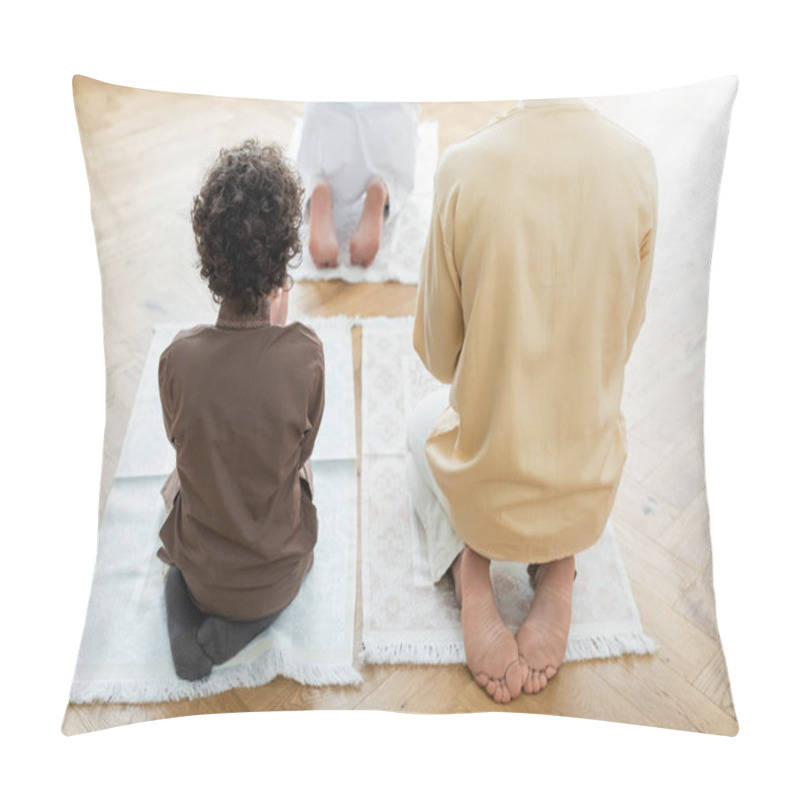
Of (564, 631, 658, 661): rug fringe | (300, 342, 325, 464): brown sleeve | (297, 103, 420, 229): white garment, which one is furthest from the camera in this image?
(297, 103, 420, 229): white garment

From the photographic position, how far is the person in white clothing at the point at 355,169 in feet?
4.36

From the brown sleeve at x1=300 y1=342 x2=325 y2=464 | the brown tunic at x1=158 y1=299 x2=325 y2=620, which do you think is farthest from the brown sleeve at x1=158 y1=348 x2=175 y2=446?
the brown sleeve at x1=300 y1=342 x2=325 y2=464

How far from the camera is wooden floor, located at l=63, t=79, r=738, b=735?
110 cm

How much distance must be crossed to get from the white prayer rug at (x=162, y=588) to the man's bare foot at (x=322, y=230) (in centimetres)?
10

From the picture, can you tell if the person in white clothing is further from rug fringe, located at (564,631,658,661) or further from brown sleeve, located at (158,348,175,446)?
rug fringe, located at (564,631,658,661)

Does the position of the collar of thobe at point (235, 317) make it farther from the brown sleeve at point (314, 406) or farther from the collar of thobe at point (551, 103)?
the collar of thobe at point (551, 103)

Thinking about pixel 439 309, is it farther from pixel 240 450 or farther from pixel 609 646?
pixel 609 646

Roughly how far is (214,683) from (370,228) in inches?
29.2

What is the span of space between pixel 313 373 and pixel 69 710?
1.68ft

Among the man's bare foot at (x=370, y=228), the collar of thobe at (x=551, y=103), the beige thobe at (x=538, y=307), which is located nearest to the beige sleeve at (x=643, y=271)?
the beige thobe at (x=538, y=307)

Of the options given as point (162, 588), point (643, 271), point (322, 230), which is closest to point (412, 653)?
point (162, 588)

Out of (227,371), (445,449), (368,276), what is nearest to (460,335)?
(445,449)

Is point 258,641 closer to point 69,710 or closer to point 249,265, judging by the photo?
point 69,710

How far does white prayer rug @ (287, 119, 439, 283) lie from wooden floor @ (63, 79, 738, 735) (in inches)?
0.9
